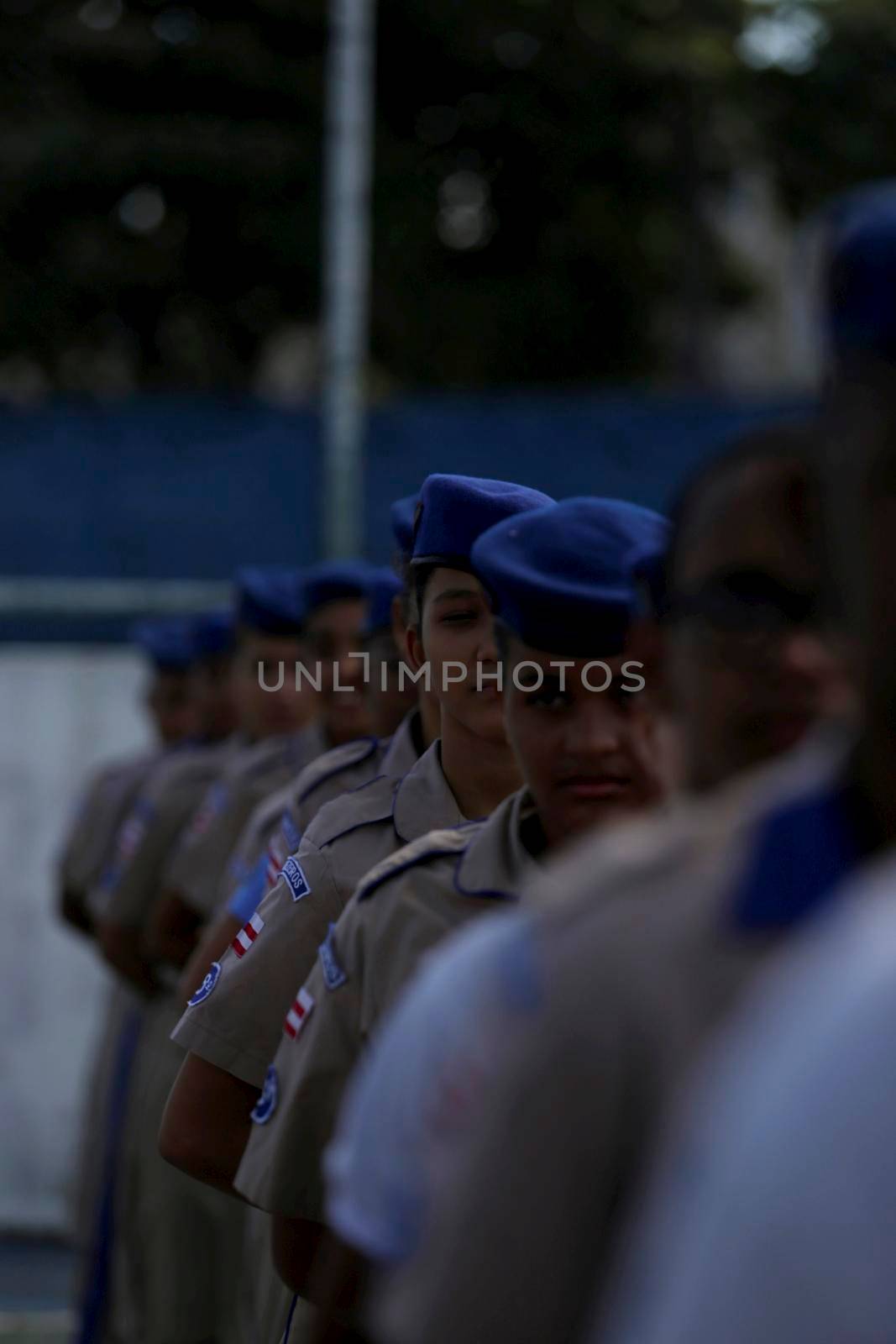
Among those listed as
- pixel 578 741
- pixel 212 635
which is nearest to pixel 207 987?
pixel 578 741

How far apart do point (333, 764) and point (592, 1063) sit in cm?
278

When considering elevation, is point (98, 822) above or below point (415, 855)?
below

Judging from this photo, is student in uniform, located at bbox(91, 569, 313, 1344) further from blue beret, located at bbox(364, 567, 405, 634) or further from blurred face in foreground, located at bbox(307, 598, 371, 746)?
blue beret, located at bbox(364, 567, 405, 634)

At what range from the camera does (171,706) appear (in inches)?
361

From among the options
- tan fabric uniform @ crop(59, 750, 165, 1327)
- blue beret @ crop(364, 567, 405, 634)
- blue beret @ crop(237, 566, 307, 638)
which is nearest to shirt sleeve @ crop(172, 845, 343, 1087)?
blue beret @ crop(364, 567, 405, 634)

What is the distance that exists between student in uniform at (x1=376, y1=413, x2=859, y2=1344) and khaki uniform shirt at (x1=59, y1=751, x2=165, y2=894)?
739cm

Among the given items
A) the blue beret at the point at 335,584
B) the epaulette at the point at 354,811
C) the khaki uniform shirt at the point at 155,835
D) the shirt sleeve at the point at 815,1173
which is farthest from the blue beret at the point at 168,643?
the shirt sleeve at the point at 815,1173

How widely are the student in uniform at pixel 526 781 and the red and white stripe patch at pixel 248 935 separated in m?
0.55

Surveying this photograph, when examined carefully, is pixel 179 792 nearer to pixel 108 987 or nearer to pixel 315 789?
pixel 108 987

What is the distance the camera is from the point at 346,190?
34.8ft

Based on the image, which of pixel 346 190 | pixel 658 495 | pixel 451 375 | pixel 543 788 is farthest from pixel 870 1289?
pixel 451 375

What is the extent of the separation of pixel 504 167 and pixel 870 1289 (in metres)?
18.7

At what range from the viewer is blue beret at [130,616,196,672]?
884cm

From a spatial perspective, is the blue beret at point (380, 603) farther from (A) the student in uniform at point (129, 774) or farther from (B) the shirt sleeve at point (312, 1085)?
(A) the student in uniform at point (129, 774)
